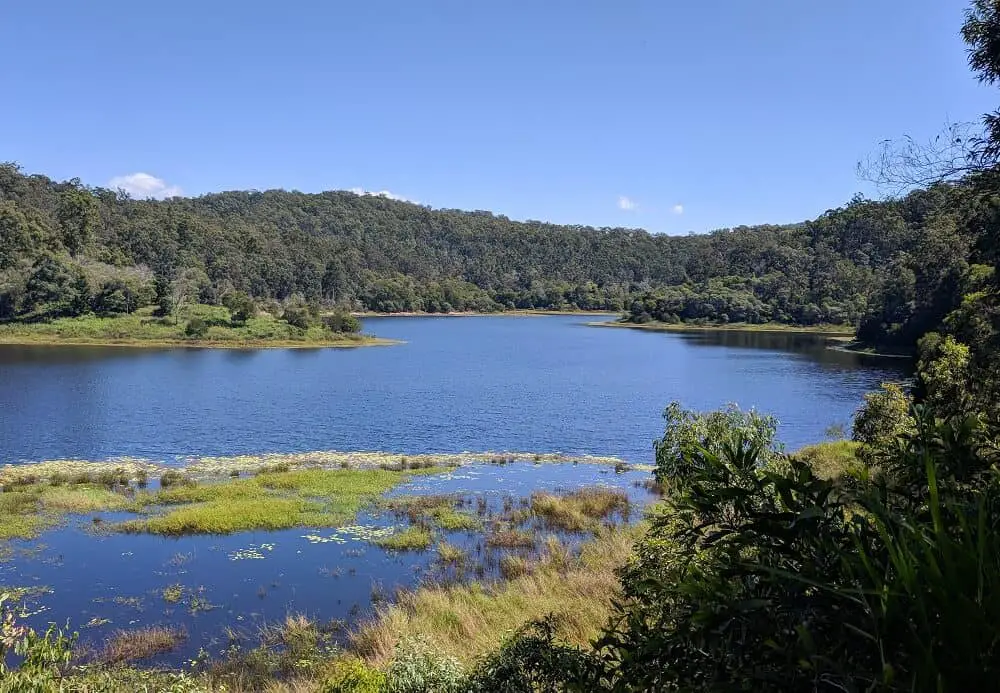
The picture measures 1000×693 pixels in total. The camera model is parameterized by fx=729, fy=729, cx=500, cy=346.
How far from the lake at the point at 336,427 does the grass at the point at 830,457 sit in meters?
6.58

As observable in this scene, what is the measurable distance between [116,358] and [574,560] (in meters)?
64.7

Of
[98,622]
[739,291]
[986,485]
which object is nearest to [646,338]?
[739,291]

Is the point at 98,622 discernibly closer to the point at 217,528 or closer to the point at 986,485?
the point at 217,528

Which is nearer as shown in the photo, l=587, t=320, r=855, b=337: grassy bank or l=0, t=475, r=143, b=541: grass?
l=0, t=475, r=143, b=541: grass

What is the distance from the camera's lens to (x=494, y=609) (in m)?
15.4

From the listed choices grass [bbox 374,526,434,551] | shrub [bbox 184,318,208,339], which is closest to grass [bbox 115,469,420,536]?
grass [bbox 374,526,434,551]

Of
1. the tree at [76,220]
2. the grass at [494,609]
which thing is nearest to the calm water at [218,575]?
the grass at [494,609]

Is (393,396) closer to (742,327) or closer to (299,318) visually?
(299,318)

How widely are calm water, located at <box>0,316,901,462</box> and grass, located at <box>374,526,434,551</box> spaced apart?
14266 mm

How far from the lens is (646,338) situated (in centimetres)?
A: 11662

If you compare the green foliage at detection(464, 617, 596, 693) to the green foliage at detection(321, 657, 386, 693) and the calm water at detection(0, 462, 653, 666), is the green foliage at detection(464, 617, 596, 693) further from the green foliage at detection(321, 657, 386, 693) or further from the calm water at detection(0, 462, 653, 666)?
the calm water at detection(0, 462, 653, 666)

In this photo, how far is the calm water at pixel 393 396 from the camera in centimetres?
3797

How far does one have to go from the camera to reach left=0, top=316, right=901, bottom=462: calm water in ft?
125

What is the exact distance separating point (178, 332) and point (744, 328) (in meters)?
97.3
